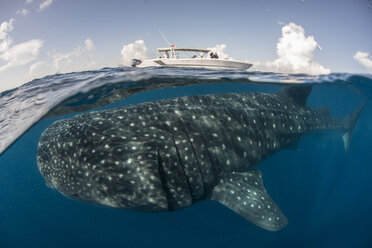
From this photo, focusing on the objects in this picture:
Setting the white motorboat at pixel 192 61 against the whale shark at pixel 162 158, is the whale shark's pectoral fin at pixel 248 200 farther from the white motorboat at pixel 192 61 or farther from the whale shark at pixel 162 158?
the white motorboat at pixel 192 61

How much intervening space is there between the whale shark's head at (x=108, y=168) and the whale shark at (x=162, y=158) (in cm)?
2

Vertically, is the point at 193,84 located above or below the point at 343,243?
above

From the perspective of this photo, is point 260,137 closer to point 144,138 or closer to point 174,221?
point 144,138

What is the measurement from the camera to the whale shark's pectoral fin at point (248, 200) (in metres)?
3.91

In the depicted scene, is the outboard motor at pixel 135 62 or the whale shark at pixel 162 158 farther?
the outboard motor at pixel 135 62

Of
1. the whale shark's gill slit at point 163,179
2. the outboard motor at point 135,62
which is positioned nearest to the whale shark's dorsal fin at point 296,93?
the whale shark's gill slit at point 163,179

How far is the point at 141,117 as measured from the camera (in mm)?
4113

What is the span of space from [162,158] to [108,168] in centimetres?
99

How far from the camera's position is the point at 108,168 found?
3.55 metres

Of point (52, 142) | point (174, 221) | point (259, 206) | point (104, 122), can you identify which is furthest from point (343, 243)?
point (52, 142)

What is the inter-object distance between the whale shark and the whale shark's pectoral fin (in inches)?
0.7

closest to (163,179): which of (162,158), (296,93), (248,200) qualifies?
(162,158)

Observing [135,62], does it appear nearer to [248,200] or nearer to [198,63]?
[198,63]

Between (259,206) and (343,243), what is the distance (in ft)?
27.3
